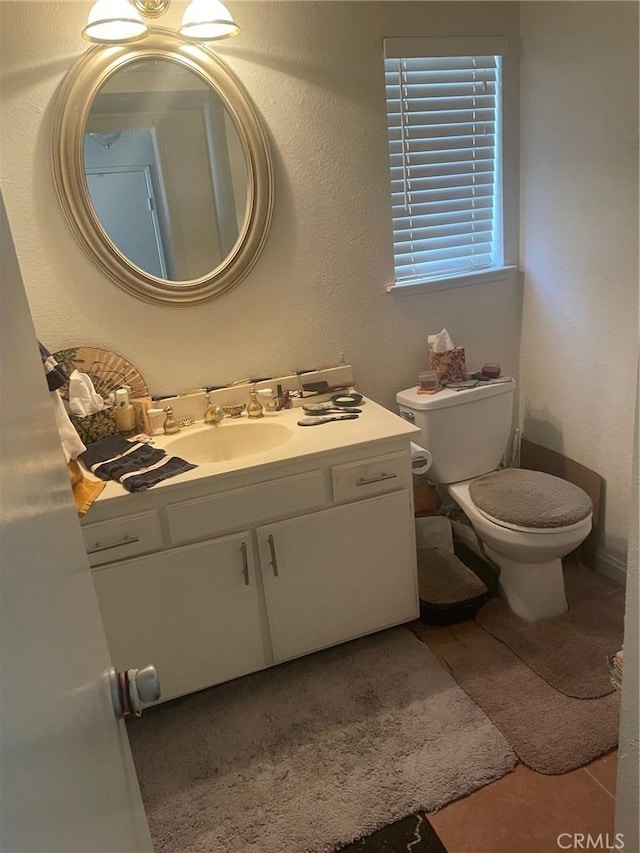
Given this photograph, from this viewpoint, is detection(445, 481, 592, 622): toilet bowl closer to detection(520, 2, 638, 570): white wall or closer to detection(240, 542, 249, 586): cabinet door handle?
detection(520, 2, 638, 570): white wall

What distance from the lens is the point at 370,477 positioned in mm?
1979

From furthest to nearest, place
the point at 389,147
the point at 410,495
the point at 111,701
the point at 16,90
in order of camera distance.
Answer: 1. the point at 389,147
2. the point at 410,495
3. the point at 16,90
4. the point at 111,701

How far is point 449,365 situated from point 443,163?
0.75 m

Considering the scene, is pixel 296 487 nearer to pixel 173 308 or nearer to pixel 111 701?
pixel 173 308

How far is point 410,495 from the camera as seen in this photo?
6.77 ft

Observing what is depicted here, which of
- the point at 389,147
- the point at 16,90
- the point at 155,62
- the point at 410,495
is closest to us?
the point at 16,90

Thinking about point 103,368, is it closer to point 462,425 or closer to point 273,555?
point 273,555

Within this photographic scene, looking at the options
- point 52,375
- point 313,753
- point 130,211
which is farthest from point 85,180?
point 313,753

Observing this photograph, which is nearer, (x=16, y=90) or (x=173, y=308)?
(x=16, y=90)

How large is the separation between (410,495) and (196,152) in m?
1.29

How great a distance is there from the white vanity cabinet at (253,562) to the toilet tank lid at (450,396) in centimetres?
33

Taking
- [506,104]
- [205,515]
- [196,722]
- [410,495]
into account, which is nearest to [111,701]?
[205,515]

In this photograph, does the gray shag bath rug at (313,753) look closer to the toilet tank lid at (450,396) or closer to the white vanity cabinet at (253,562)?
the white vanity cabinet at (253,562)

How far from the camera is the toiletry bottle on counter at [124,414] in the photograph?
2.02 metres
